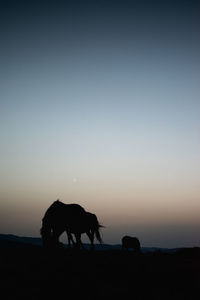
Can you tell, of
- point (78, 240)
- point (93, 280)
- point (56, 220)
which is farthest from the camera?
point (78, 240)

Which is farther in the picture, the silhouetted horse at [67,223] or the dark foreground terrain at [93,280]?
the silhouetted horse at [67,223]

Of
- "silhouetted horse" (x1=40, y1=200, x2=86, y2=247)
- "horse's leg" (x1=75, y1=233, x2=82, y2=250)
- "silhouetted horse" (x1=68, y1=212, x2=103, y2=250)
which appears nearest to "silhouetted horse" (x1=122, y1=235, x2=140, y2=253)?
"silhouetted horse" (x1=68, y1=212, x2=103, y2=250)

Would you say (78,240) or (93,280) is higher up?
(78,240)

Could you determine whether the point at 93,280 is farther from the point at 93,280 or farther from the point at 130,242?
the point at 130,242

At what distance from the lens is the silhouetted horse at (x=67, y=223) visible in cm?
1735

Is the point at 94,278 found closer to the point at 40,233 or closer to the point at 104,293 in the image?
the point at 104,293

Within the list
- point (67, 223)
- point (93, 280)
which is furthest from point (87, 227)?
point (93, 280)

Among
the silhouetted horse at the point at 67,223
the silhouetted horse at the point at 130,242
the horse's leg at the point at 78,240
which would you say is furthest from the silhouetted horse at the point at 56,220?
the silhouetted horse at the point at 130,242

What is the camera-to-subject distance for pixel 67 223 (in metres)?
18.4

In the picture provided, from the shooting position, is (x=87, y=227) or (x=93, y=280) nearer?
(x=93, y=280)

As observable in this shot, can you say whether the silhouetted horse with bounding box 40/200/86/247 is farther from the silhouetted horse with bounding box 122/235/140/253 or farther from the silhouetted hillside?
the silhouetted horse with bounding box 122/235/140/253

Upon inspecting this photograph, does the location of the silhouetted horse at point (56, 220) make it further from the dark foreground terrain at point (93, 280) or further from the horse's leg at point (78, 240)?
the dark foreground terrain at point (93, 280)

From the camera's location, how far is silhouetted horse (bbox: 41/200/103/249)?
56.9 ft

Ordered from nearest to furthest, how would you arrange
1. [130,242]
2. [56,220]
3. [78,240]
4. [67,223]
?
[56,220], [67,223], [78,240], [130,242]
